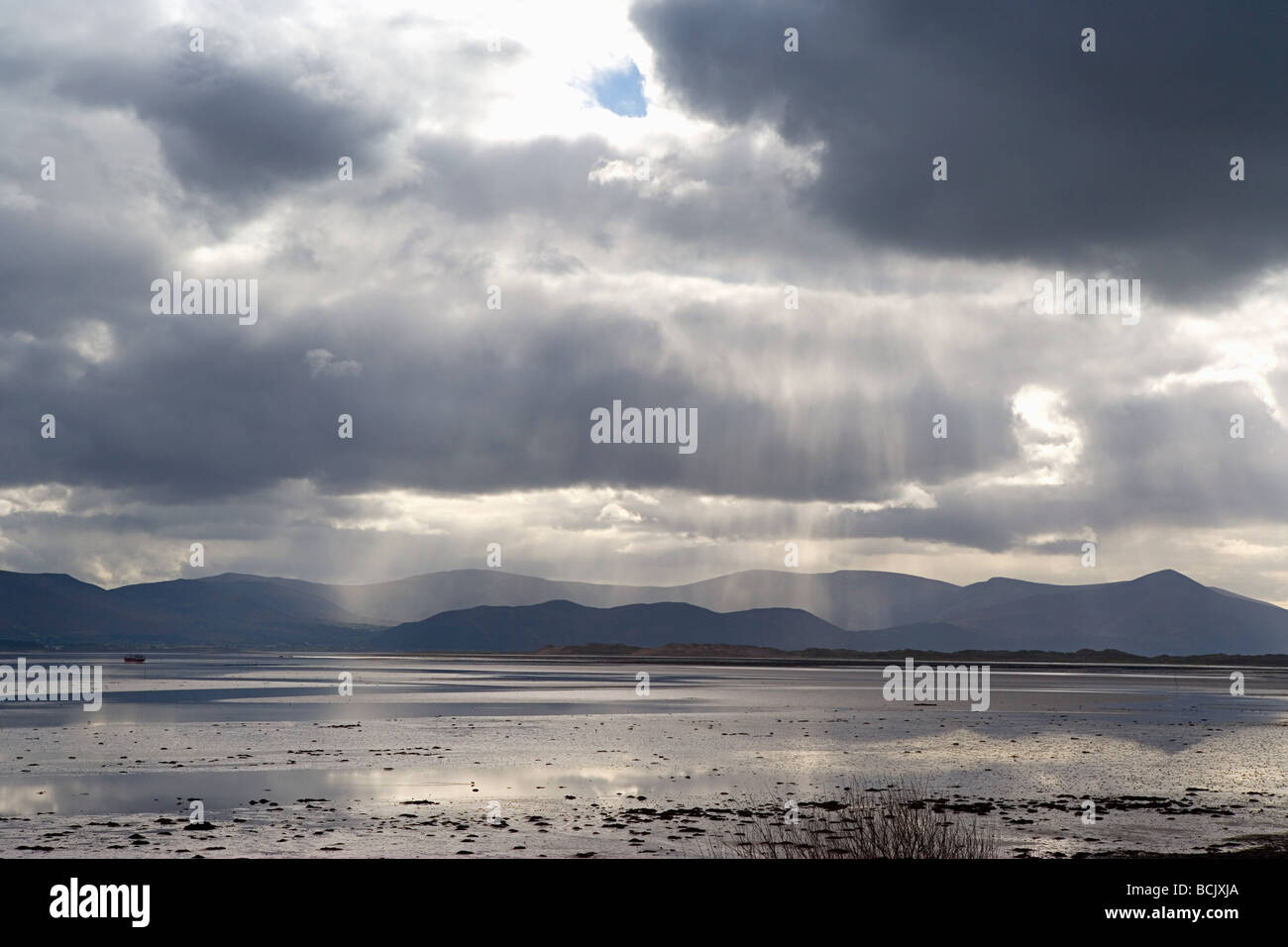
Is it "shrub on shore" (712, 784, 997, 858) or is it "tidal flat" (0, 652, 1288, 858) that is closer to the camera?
"shrub on shore" (712, 784, 997, 858)

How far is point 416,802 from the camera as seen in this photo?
29.5 metres

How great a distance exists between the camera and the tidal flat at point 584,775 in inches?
980

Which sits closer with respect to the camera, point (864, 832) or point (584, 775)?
point (864, 832)

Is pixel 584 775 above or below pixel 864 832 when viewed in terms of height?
below

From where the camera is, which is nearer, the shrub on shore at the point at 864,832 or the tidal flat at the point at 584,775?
the shrub on shore at the point at 864,832

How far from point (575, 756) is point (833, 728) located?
17.5 meters

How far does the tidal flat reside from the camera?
24891 mm

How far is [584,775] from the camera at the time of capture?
35500mm
